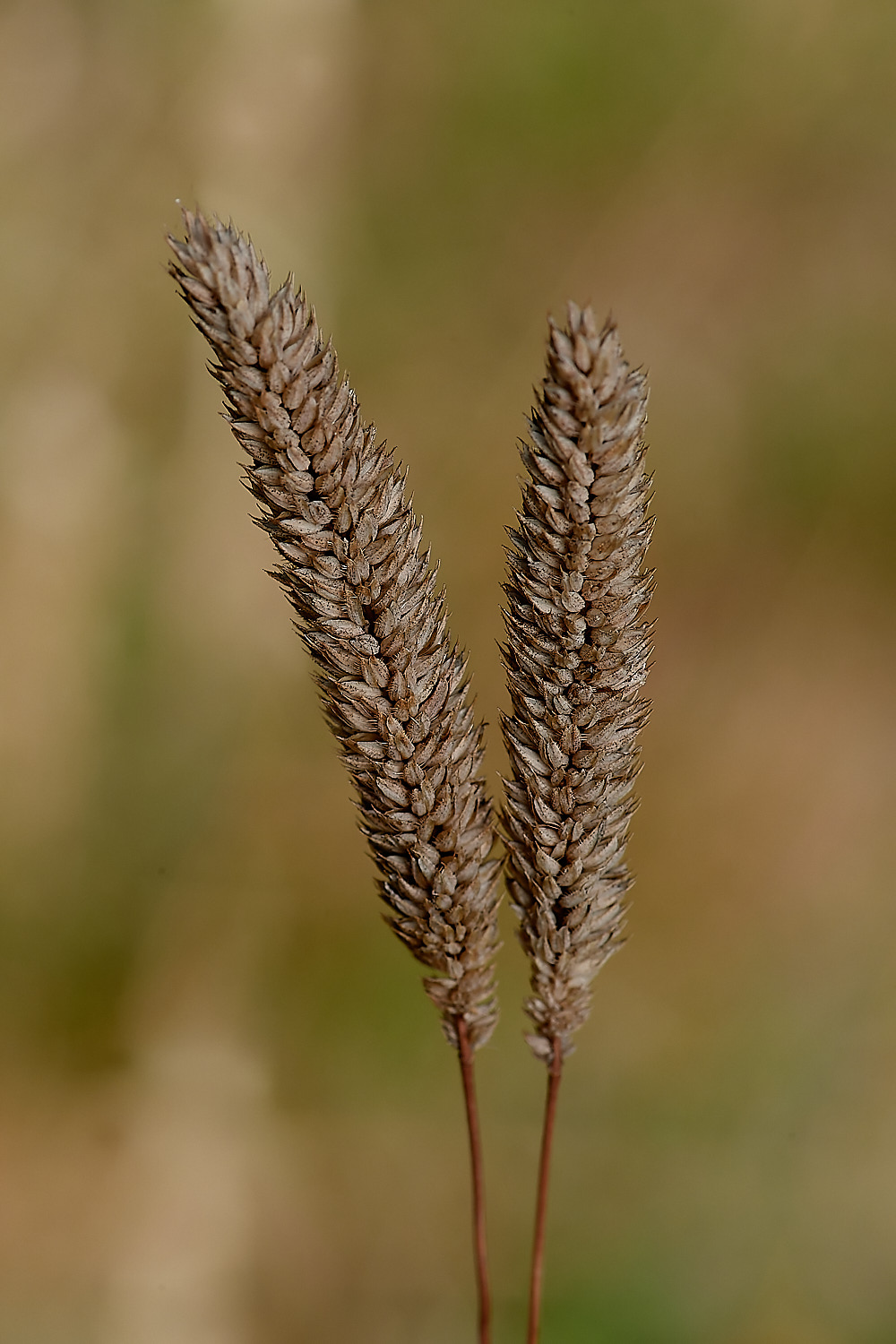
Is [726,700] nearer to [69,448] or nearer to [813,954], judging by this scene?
[813,954]

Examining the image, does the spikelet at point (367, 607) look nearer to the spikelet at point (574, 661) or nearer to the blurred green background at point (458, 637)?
the spikelet at point (574, 661)

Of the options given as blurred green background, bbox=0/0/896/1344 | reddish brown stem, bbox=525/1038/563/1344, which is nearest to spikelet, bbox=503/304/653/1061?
reddish brown stem, bbox=525/1038/563/1344

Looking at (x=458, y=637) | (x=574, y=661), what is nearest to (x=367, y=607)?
(x=574, y=661)

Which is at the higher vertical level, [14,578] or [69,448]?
[69,448]

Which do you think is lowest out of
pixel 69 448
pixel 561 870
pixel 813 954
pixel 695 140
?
pixel 813 954

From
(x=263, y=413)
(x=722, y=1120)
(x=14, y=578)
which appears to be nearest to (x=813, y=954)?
(x=722, y=1120)

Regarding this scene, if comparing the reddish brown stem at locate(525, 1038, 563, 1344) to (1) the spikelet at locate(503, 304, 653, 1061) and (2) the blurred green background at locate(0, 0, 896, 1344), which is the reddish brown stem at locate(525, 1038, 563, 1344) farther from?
(2) the blurred green background at locate(0, 0, 896, 1344)

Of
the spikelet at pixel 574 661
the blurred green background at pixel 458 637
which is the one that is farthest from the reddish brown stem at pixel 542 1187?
the blurred green background at pixel 458 637
